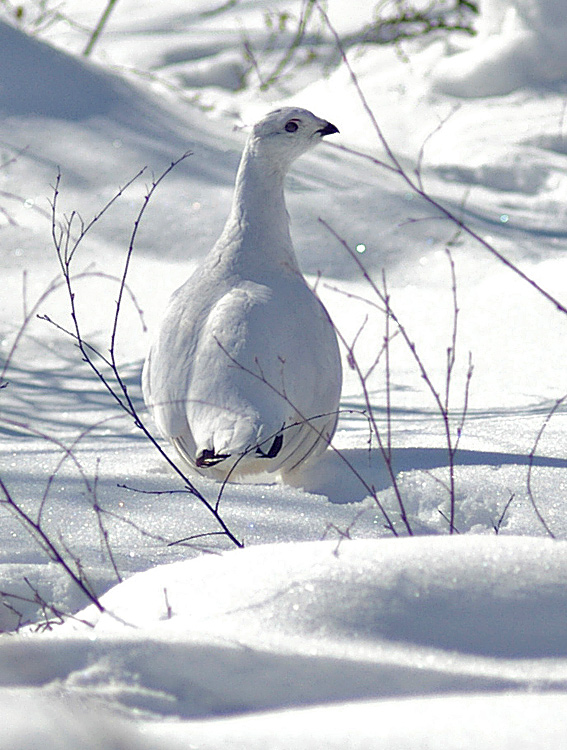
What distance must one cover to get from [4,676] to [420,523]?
139 centimetres

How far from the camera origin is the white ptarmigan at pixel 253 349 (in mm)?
2672

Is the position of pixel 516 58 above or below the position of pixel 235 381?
above

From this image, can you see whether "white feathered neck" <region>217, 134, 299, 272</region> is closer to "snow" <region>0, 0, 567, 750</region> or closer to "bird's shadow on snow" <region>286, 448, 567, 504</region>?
"snow" <region>0, 0, 567, 750</region>

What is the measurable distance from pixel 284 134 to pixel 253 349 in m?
0.80

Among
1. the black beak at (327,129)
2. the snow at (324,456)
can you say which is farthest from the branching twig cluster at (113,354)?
the black beak at (327,129)

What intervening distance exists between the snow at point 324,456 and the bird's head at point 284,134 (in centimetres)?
50

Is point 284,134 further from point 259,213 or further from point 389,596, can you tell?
point 389,596

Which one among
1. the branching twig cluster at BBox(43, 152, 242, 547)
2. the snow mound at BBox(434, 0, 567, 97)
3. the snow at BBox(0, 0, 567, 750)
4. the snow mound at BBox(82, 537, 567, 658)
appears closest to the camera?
the snow at BBox(0, 0, 567, 750)

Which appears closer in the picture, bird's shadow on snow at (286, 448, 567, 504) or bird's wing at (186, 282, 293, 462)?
bird's wing at (186, 282, 293, 462)

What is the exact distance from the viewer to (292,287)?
304 centimetres

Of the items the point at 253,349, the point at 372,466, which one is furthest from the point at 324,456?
the point at 253,349

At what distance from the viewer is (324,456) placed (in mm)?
3059

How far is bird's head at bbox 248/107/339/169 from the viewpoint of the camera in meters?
3.22

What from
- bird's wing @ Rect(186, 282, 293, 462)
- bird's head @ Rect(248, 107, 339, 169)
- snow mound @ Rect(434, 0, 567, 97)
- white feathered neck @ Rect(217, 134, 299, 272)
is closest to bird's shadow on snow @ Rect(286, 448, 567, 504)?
bird's wing @ Rect(186, 282, 293, 462)
